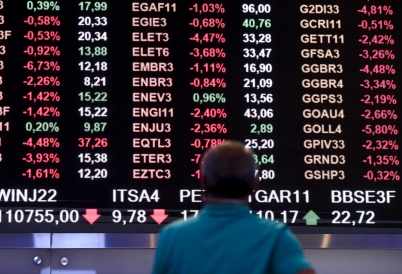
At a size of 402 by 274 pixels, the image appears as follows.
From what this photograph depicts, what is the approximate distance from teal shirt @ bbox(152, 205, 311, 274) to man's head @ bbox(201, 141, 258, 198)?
0.03 metres

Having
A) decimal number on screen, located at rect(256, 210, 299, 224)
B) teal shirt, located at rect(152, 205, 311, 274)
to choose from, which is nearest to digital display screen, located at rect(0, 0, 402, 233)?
decimal number on screen, located at rect(256, 210, 299, 224)

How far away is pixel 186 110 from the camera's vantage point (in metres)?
4.07

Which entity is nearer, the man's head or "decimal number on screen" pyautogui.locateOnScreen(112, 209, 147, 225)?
the man's head

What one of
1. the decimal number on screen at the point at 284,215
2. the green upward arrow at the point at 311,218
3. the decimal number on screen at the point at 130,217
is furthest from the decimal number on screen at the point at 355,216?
the decimal number on screen at the point at 130,217

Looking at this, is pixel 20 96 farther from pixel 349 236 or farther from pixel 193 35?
pixel 349 236

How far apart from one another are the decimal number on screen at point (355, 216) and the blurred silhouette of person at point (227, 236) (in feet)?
8.27

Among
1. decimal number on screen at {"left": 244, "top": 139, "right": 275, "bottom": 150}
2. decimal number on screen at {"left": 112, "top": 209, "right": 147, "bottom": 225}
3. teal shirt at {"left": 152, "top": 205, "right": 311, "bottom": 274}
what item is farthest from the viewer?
decimal number on screen at {"left": 244, "top": 139, "right": 275, "bottom": 150}

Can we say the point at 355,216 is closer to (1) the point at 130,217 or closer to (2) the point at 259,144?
(2) the point at 259,144

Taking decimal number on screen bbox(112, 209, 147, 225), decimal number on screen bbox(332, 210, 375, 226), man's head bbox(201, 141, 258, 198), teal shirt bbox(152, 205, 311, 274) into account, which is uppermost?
man's head bbox(201, 141, 258, 198)

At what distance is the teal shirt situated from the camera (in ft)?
4.93

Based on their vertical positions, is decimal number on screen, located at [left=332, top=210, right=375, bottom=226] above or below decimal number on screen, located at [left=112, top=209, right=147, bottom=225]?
below

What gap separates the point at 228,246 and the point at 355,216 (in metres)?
2.61

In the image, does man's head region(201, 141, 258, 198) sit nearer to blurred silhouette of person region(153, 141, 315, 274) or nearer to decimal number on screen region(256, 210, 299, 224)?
blurred silhouette of person region(153, 141, 315, 274)

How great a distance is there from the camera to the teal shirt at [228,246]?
1.50m
